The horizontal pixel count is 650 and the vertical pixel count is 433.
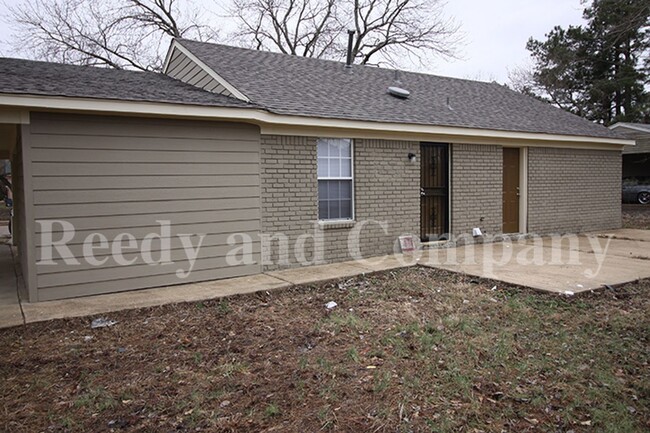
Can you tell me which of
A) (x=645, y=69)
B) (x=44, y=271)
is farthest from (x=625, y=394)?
(x=645, y=69)

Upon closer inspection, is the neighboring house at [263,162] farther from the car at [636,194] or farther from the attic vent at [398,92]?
the car at [636,194]

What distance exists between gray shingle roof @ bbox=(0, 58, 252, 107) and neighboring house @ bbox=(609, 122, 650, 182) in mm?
19141

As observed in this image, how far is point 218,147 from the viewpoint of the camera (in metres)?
7.14

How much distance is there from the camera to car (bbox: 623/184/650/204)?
910 inches

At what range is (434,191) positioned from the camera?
32.6ft

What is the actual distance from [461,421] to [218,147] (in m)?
5.27

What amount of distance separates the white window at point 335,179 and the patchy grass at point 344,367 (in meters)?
2.65

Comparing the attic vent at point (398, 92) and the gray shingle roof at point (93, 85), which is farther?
the attic vent at point (398, 92)

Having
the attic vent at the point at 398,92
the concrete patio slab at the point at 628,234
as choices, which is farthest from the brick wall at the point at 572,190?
the attic vent at the point at 398,92

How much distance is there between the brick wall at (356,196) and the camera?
7.76 meters

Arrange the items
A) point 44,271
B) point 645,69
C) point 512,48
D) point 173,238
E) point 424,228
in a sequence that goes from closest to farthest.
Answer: point 44,271
point 173,238
point 424,228
point 645,69
point 512,48

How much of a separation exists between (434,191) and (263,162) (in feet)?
13.1

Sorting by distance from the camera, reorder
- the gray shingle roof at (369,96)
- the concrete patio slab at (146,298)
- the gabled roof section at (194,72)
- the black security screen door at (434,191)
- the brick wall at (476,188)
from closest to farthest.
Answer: the concrete patio slab at (146,298) → the gabled roof section at (194,72) → the gray shingle roof at (369,96) → the black security screen door at (434,191) → the brick wall at (476,188)

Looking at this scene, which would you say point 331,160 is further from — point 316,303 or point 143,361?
point 143,361
